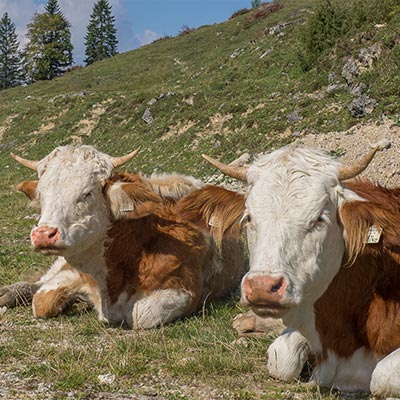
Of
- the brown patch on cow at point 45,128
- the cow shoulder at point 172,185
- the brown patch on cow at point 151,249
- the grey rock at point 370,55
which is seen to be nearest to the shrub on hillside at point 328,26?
the grey rock at point 370,55

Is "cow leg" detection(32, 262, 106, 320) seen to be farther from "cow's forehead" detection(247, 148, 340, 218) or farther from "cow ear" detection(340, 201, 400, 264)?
"cow ear" detection(340, 201, 400, 264)

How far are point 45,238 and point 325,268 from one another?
2.81 meters

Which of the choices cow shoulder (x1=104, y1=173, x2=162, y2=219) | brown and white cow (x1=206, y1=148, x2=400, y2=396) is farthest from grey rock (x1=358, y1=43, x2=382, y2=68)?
brown and white cow (x1=206, y1=148, x2=400, y2=396)

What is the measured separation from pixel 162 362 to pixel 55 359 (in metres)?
0.85

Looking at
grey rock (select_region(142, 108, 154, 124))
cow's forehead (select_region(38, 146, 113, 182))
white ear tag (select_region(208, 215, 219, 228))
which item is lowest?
white ear tag (select_region(208, 215, 219, 228))

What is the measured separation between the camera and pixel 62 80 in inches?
2601

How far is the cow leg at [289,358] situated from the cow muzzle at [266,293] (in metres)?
1.03

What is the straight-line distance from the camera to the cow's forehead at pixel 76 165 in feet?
21.6

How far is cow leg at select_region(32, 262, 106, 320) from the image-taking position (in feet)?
23.0

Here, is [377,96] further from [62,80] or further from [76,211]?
[62,80]

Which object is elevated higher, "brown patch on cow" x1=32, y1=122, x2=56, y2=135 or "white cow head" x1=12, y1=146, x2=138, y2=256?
"brown patch on cow" x1=32, y1=122, x2=56, y2=135

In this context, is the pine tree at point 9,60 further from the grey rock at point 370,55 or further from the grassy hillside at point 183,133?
the grey rock at point 370,55

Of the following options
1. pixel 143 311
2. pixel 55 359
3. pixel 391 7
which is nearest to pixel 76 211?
pixel 143 311

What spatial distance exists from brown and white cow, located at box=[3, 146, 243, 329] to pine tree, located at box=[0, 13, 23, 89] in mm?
97832
